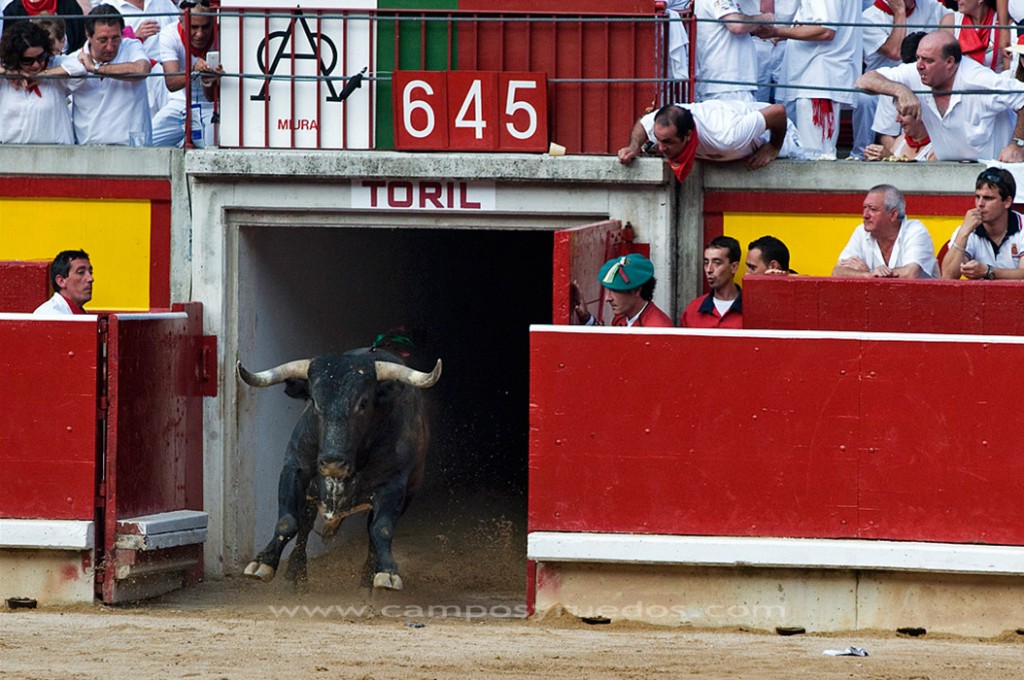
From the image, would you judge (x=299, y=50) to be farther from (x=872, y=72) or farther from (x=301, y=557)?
(x=872, y=72)

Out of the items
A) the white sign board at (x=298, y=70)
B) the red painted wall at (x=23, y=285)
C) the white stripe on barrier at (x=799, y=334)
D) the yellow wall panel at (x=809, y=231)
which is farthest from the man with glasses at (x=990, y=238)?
the red painted wall at (x=23, y=285)

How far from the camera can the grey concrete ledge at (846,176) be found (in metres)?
9.34

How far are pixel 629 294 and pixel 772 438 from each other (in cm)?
95

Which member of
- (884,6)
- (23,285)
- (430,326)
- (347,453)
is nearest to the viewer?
(347,453)

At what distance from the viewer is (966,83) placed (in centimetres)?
941

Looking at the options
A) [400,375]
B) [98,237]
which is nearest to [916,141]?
[400,375]

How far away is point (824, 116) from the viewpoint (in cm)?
977

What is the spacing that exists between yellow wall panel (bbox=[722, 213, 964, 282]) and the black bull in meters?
1.72

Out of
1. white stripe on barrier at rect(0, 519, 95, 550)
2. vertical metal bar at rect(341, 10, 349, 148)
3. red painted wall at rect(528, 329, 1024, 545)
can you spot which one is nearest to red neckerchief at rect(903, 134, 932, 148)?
red painted wall at rect(528, 329, 1024, 545)

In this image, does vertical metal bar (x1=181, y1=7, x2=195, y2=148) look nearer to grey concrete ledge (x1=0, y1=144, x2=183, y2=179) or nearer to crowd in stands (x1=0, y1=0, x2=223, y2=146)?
grey concrete ledge (x1=0, y1=144, x2=183, y2=179)

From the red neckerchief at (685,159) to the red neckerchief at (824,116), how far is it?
990 mm

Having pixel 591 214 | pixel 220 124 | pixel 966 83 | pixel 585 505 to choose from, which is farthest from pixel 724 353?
pixel 220 124

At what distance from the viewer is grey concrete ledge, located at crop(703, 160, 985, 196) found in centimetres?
934

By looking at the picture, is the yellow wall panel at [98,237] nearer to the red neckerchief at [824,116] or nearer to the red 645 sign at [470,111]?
the red 645 sign at [470,111]
